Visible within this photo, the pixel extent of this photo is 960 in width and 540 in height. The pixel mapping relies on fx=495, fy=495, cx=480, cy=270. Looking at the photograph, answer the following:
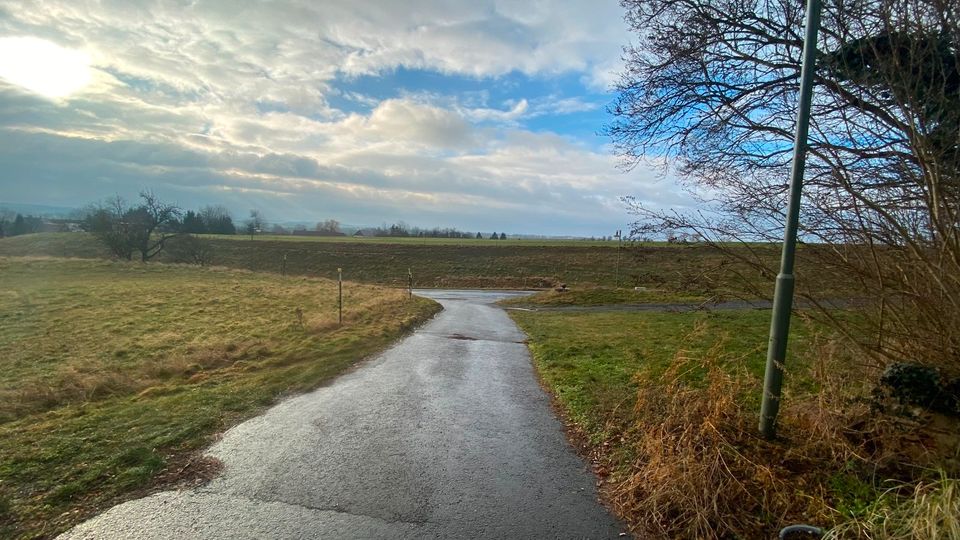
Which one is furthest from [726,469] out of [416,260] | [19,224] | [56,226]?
[19,224]

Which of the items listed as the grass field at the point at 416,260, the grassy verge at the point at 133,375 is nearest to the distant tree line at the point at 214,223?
the grass field at the point at 416,260

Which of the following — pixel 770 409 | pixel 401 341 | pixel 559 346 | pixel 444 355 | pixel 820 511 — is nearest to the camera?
pixel 820 511

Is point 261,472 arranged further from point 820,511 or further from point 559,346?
point 559,346

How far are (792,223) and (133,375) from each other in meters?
10.1

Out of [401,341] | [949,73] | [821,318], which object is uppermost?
[949,73]

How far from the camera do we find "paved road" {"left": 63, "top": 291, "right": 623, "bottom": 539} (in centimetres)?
378

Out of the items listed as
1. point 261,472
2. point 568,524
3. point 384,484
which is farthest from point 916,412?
point 261,472

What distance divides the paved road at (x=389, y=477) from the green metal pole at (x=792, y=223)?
190 centimetres

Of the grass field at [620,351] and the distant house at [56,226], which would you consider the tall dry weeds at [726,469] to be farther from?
the distant house at [56,226]

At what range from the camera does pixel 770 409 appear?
4.41 meters

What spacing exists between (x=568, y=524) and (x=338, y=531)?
5.79 ft

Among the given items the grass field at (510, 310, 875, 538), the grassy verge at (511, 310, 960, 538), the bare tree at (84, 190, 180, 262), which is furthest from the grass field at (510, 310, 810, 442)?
the bare tree at (84, 190, 180, 262)

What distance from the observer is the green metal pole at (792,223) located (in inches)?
153

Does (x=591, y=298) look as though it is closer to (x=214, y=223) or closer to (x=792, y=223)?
(x=792, y=223)
